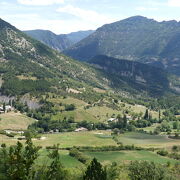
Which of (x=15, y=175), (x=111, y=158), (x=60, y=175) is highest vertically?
(x=15, y=175)

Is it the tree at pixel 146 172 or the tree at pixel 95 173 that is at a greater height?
the tree at pixel 95 173

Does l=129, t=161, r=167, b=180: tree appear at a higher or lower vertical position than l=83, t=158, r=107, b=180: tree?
lower

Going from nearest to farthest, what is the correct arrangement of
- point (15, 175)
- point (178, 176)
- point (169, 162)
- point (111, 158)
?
point (15, 175)
point (178, 176)
point (169, 162)
point (111, 158)

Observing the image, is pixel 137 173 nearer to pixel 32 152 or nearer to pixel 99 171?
pixel 99 171

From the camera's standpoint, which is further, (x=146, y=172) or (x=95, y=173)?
(x=146, y=172)

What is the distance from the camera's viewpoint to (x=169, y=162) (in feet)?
601

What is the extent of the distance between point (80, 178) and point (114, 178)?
12393 millimetres

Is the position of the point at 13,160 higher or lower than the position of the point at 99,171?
higher

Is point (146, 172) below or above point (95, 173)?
below

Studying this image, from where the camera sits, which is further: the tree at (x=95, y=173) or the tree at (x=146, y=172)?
the tree at (x=146, y=172)

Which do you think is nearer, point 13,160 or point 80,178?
point 13,160

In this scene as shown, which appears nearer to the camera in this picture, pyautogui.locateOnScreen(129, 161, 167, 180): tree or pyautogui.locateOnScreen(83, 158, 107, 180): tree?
pyautogui.locateOnScreen(83, 158, 107, 180): tree

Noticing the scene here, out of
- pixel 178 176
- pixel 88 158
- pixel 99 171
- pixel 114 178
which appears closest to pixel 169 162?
pixel 178 176

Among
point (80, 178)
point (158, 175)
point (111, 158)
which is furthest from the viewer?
point (111, 158)
